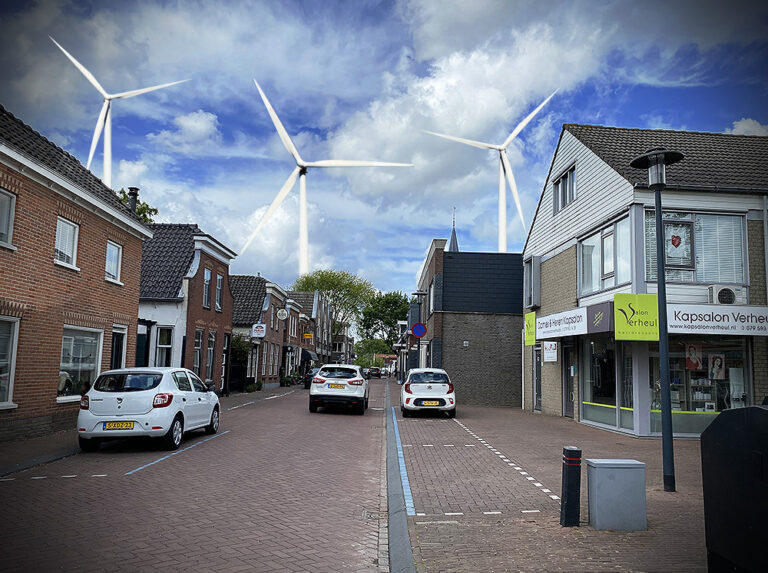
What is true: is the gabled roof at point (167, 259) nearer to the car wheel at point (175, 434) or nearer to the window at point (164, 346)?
the window at point (164, 346)

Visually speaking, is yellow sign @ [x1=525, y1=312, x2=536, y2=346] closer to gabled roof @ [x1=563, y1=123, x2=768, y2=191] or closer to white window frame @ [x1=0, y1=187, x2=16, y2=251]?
gabled roof @ [x1=563, y1=123, x2=768, y2=191]

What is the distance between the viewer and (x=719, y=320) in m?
13.8

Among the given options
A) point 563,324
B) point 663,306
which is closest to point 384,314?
point 563,324

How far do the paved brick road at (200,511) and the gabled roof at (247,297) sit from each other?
24.6 metres

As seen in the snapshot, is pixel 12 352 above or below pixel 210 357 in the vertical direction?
Answer: above

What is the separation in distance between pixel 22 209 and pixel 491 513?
417 inches

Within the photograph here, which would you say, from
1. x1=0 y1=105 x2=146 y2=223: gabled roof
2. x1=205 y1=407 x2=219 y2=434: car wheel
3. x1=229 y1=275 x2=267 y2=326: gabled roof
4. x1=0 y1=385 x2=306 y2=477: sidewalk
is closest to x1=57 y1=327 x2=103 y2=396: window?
x1=0 y1=385 x2=306 y2=477: sidewalk

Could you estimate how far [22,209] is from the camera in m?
12.0

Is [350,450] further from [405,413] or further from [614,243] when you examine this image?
[614,243]

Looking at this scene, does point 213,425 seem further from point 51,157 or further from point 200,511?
point 200,511

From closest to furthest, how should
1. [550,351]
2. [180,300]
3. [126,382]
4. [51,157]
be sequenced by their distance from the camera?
[126,382] < [51,157] < [550,351] < [180,300]

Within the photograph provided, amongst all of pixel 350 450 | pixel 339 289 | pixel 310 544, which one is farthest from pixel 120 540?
pixel 339 289

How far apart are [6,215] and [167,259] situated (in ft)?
45.9

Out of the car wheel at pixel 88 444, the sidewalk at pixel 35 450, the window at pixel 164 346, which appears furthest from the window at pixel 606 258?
the window at pixel 164 346
